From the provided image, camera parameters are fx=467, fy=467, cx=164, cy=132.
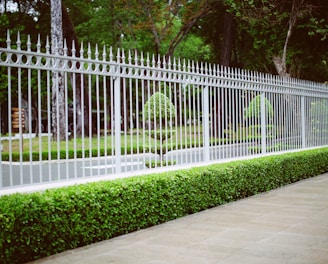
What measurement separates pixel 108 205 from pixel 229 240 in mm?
1535

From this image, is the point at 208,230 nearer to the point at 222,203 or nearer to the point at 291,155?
A: the point at 222,203

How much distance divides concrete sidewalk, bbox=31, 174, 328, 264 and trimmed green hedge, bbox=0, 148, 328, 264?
0.52 feet

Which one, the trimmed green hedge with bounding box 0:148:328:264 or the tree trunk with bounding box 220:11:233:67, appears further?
the tree trunk with bounding box 220:11:233:67

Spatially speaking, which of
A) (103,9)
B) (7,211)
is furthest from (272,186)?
(103,9)

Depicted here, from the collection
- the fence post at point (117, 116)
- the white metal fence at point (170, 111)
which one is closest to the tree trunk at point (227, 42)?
the white metal fence at point (170, 111)

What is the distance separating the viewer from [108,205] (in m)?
5.80

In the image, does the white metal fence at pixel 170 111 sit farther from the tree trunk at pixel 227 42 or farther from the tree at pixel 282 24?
the tree trunk at pixel 227 42

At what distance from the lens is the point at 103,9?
29.5 m

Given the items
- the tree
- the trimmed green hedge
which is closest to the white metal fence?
the trimmed green hedge

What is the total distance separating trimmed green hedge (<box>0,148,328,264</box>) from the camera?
4.69 meters

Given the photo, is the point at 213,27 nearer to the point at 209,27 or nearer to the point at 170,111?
the point at 209,27

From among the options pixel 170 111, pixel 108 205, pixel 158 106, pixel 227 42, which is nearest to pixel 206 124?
pixel 170 111

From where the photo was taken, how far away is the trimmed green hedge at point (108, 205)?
185 inches

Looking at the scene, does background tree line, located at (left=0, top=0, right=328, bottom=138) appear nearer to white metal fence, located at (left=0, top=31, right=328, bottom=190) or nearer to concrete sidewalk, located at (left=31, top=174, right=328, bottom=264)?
white metal fence, located at (left=0, top=31, right=328, bottom=190)
